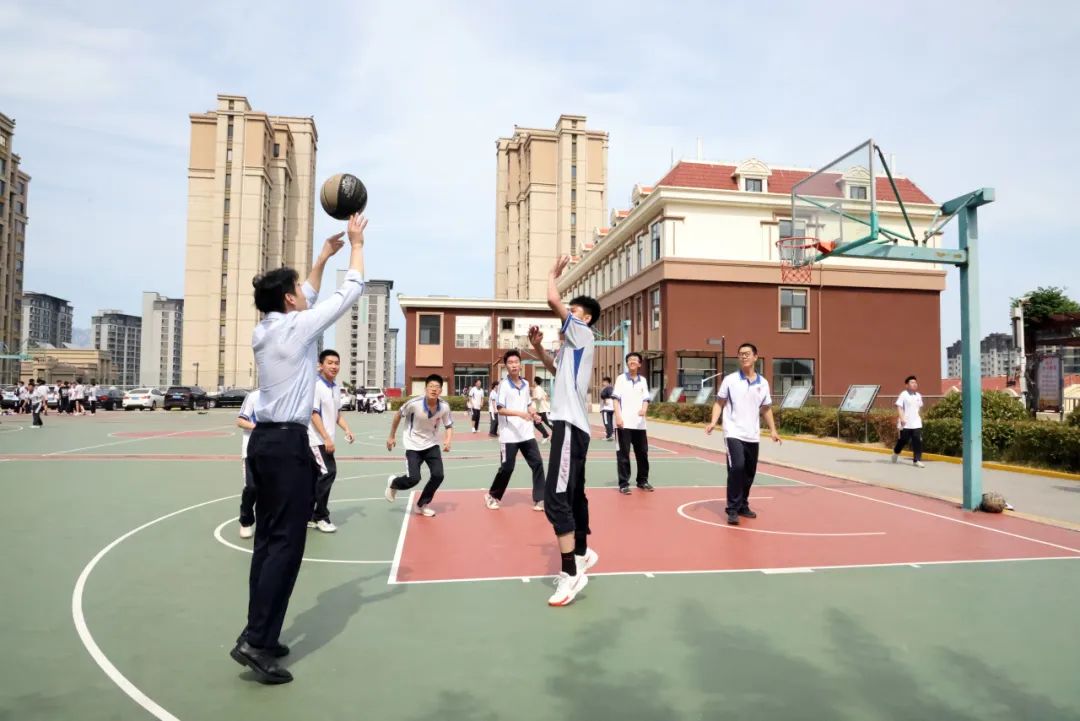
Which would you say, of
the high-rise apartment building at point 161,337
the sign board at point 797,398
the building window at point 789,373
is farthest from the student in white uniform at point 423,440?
the high-rise apartment building at point 161,337

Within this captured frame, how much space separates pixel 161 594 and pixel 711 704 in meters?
3.98

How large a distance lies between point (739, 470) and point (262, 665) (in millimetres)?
5754

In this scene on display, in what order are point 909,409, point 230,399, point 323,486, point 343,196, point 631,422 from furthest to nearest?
1. point 230,399
2. point 909,409
3. point 631,422
4. point 323,486
5. point 343,196

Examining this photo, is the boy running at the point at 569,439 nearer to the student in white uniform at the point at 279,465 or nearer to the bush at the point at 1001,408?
the student in white uniform at the point at 279,465

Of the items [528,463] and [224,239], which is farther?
[224,239]

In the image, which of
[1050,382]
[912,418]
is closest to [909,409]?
[912,418]

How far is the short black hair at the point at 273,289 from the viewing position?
402 centimetres

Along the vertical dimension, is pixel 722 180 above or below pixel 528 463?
above

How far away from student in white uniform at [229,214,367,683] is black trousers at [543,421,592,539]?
1886mm

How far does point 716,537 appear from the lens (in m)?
7.41

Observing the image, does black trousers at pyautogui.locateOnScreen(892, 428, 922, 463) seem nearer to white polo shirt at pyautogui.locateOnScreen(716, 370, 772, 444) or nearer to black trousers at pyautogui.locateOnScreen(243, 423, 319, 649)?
white polo shirt at pyautogui.locateOnScreen(716, 370, 772, 444)

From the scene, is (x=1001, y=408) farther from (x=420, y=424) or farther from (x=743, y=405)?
(x=420, y=424)

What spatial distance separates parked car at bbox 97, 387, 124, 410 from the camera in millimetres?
46406

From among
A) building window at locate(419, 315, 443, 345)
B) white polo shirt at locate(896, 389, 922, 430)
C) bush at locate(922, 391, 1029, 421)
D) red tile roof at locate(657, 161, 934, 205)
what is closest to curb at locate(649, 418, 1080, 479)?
bush at locate(922, 391, 1029, 421)
